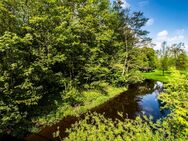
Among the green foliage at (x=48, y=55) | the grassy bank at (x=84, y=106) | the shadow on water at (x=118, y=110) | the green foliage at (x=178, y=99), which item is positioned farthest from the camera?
the grassy bank at (x=84, y=106)

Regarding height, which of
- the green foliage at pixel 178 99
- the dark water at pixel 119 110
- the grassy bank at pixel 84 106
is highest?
the green foliage at pixel 178 99

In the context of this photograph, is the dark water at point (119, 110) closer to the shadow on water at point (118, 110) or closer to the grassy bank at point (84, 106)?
the shadow on water at point (118, 110)

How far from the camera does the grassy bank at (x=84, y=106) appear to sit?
28.7 m

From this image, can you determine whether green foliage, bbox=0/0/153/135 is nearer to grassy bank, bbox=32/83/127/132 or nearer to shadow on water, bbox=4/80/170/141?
grassy bank, bbox=32/83/127/132

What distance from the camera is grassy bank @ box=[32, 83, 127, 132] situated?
94.1 feet

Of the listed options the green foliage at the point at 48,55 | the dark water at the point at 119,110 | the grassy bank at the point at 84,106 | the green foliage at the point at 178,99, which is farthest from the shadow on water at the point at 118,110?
the green foliage at the point at 178,99

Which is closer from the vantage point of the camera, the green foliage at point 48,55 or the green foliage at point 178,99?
the green foliage at point 178,99

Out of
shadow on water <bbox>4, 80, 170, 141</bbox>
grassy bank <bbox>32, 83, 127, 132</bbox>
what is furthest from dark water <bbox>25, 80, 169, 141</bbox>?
grassy bank <bbox>32, 83, 127, 132</bbox>

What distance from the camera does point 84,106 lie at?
3519cm

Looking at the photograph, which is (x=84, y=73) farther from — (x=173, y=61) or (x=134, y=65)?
(x=173, y=61)

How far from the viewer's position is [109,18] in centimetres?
4722

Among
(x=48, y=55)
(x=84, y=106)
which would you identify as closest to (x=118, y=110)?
(x=84, y=106)

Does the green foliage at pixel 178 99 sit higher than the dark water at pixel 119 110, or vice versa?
the green foliage at pixel 178 99

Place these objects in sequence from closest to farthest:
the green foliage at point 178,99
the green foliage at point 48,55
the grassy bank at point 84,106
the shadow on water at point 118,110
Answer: the green foliage at point 178,99
the green foliage at point 48,55
the shadow on water at point 118,110
the grassy bank at point 84,106
